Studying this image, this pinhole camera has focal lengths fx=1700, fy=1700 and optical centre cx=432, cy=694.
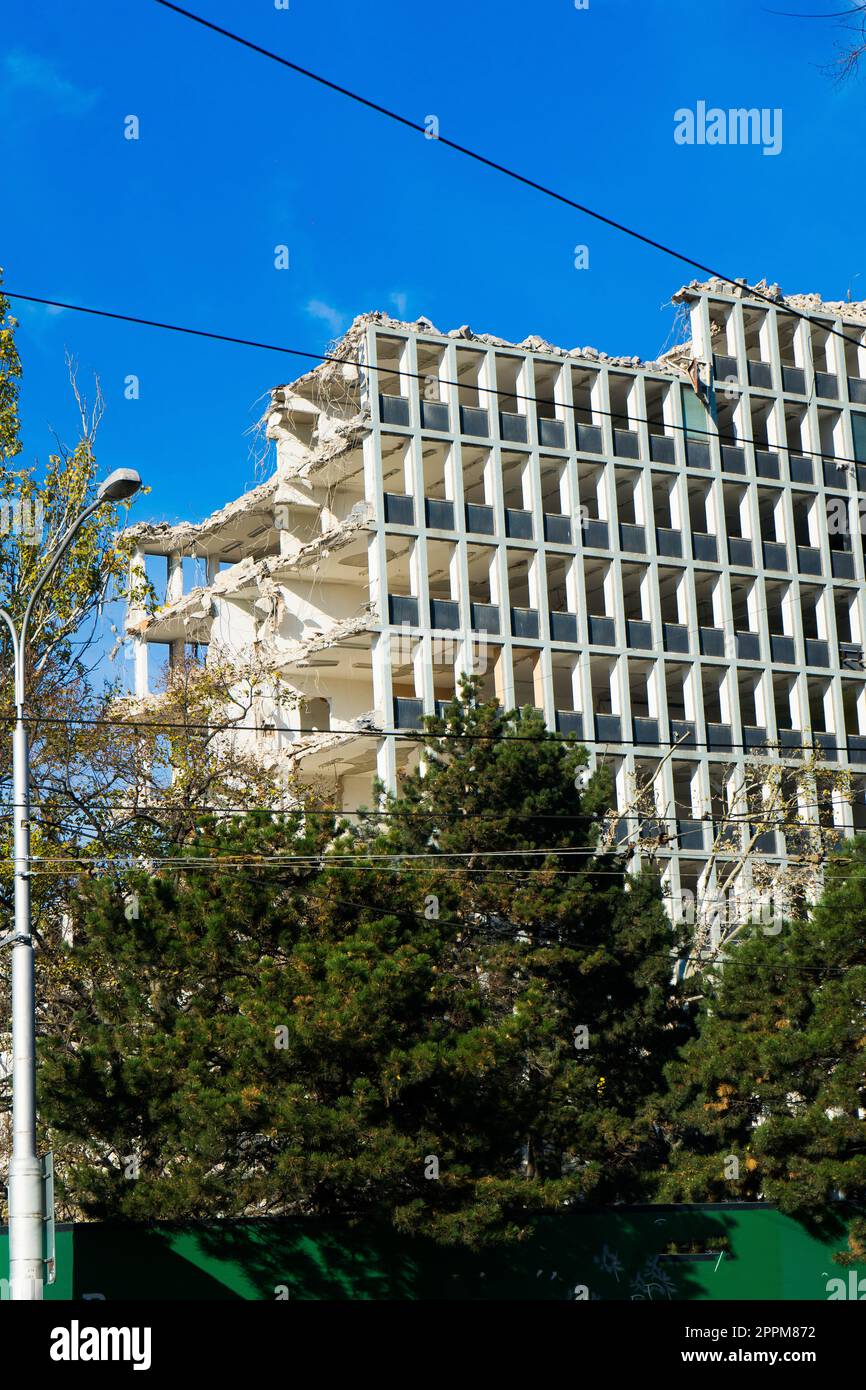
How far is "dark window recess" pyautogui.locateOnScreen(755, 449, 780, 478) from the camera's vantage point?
53312mm

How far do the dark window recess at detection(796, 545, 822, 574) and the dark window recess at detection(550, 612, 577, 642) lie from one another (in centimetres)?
855

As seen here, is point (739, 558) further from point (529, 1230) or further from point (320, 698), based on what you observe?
point (529, 1230)

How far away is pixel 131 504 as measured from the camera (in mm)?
27203

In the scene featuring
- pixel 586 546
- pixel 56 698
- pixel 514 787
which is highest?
pixel 586 546

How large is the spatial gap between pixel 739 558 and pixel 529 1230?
31785 mm

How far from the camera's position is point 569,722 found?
48031mm

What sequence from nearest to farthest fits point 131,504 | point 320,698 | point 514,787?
point 131,504 < point 514,787 < point 320,698

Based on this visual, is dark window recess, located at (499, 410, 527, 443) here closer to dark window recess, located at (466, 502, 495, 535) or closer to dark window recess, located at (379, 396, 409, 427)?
dark window recess, located at (466, 502, 495, 535)

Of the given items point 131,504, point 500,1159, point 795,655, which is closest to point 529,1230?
point 500,1159

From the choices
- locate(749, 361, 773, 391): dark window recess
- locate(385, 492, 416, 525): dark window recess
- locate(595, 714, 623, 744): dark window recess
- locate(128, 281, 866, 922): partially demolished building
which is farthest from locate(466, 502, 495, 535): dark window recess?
locate(749, 361, 773, 391): dark window recess

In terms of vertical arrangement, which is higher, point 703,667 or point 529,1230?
point 703,667

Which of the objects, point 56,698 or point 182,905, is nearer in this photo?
point 182,905

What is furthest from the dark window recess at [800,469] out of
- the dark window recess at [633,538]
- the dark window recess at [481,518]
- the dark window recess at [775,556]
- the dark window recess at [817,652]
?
the dark window recess at [481,518]

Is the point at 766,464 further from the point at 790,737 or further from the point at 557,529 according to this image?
the point at 790,737
